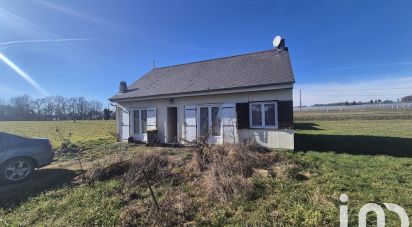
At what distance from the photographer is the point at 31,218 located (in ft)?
13.0

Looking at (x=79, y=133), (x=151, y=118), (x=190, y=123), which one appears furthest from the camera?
(x=79, y=133)

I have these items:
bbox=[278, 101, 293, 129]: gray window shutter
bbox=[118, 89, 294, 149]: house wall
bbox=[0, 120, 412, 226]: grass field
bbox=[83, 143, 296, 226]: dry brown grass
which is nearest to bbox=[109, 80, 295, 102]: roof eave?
bbox=[118, 89, 294, 149]: house wall

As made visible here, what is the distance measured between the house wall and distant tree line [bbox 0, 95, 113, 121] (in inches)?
1838

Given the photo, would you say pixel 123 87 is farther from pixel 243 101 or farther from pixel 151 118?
pixel 243 101

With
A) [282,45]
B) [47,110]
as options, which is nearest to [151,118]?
[282,45]

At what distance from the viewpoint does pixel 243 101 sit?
9969 mm

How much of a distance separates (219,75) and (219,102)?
2.04 metres

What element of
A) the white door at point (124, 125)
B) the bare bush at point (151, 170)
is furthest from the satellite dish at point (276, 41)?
the white door at point (124, 125)

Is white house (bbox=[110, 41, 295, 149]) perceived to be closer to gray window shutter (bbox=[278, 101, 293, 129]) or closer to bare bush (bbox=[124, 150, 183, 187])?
gray window shutter (bbox=[278, 101, 293, 129])

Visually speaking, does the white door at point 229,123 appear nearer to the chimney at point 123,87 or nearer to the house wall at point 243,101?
the house wall at point 243,101

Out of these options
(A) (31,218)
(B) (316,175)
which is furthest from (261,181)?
(A) (31,218)

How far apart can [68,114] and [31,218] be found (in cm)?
8411

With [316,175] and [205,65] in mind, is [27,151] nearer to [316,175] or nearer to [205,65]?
[316,175]

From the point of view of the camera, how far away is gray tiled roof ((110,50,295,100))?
9969mm
